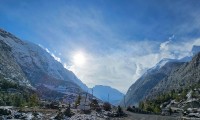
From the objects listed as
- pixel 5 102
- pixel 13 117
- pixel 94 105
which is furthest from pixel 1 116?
pixel 5 102

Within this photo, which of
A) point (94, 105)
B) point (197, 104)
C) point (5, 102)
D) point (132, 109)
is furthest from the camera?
point (197, 104)

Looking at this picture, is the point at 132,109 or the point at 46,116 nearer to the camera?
the point at 46,116

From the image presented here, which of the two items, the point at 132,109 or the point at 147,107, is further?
the point at 147,107

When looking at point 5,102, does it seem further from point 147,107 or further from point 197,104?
point 197,104

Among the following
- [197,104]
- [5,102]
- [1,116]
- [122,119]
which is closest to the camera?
[1,116]

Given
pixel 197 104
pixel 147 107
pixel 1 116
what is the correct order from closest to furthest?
1. pixel 1 116
2. pixel 147 107
3. pixel 197 104

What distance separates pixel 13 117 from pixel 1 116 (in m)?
3.51

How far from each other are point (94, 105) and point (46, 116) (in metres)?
50.8

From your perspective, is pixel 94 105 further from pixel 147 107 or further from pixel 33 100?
pixel 147 107

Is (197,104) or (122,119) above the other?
(197,104)

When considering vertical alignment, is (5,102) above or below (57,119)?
above

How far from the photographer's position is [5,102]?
172500mm

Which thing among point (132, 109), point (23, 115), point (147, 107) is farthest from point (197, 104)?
point (23, 115)

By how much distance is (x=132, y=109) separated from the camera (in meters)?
156
